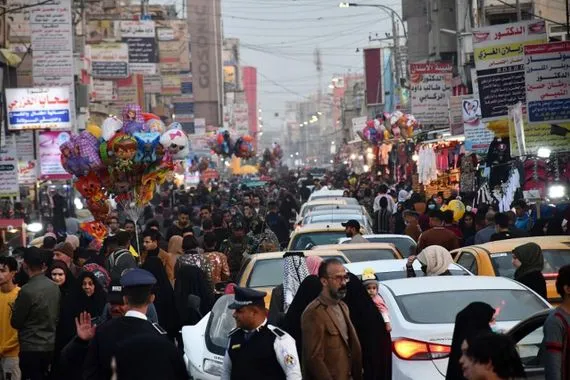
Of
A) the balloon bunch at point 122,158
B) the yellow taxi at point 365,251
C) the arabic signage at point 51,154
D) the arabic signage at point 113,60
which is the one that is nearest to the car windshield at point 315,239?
the balloon bunch at point 122,158

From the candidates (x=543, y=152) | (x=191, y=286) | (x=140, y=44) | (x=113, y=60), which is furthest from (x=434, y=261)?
(x=140, y=44)

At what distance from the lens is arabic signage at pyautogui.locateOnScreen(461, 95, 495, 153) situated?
104 feet

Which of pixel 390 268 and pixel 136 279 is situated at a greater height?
pixel 136 279

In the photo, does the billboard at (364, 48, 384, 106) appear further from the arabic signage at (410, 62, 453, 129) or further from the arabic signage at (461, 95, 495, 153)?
the arabic signage at (461, 95, 495, 153)

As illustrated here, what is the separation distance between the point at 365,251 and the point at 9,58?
1493 inches

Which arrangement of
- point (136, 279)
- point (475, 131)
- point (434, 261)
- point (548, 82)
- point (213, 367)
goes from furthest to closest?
point (475, 131)
point (548, 82)
point (434, 261)
point (213, 367)
point (136, 279)

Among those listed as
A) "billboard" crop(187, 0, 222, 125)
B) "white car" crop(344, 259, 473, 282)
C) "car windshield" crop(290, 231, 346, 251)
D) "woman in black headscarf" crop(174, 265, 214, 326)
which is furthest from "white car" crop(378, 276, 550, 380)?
"billboard" crop(187, 0, 222, 125)

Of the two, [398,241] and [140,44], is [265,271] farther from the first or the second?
[140,44]

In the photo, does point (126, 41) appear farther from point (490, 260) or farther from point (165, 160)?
point (490, 260)

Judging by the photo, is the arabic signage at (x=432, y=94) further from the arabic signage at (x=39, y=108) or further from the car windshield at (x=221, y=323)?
the car windshield at (x=221, y=323)

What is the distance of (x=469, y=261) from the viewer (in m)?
16.1

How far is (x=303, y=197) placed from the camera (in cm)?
5500

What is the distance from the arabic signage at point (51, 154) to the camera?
46625 mm

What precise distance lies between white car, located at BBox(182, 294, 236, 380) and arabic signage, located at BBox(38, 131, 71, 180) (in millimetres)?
33466
